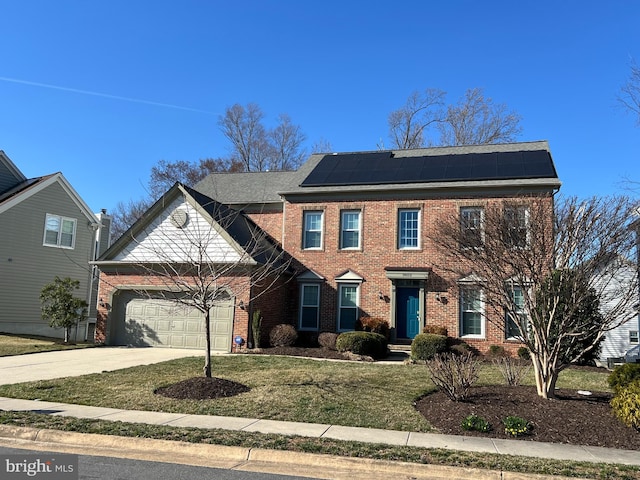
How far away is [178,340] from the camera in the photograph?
60.7ft

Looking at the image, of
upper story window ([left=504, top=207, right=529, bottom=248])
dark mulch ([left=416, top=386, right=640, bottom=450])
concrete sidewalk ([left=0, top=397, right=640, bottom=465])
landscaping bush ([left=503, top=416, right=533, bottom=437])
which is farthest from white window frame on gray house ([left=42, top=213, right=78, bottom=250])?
landscaping bush ([left=503, top=416, right=533, bottom=437])

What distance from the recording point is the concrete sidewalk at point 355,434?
21.7 feet

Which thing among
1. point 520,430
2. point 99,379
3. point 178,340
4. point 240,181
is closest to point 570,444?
point 520,430

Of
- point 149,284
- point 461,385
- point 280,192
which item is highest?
point 280,192

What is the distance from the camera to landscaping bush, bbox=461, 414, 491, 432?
761cm

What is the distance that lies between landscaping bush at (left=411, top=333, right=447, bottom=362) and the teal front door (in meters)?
2.62

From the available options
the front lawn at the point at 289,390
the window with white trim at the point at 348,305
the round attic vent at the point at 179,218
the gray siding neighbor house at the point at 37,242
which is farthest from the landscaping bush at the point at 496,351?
the gray siding neighbor house at the point at 37,242

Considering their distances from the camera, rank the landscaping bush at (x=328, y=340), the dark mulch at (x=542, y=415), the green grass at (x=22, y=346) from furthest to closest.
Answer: the landscaping bush at (x=328, y=340) → the green grass at (x=22, y=346) → the dark mulch at (x=542, y=415)

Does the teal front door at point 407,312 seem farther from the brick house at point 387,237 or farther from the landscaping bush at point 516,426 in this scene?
the landscaping bush at point 516,426

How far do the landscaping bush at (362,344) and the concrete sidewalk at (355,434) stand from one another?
329 inches

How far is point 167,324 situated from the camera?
18.8 m

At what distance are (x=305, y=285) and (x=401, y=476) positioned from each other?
14.8m

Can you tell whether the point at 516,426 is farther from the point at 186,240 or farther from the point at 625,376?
the point at 186,240

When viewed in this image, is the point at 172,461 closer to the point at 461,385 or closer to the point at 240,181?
the point at 461,385
